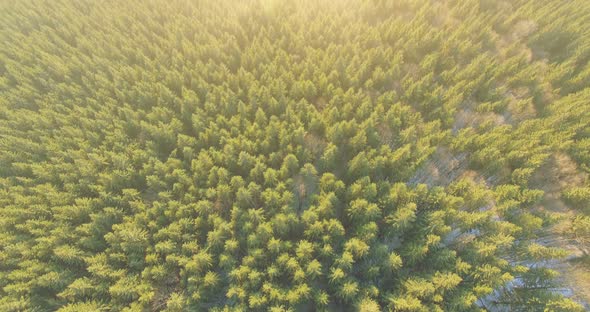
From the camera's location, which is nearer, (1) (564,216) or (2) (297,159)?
(1) (564,216)

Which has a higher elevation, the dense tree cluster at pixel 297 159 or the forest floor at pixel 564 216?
the dense tree cluster at pixel 297 159

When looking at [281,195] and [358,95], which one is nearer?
[281,195]

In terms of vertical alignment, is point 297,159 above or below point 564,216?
above

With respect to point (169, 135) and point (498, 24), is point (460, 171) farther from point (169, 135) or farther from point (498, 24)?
point (169, 135)

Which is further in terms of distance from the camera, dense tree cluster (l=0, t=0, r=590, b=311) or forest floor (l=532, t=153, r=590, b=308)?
forest floor (l=532, t=153, r=590, b=308)

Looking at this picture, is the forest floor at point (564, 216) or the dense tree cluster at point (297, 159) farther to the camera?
the forest floor at point (564, 216)

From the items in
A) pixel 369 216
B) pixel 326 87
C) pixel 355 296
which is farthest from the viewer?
pixel 326 87

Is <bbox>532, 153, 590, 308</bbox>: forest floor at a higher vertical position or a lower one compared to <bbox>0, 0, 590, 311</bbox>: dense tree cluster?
lower

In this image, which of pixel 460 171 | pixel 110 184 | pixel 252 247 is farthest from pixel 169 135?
pixel 460 171
